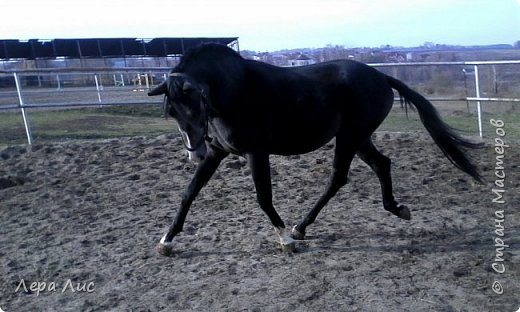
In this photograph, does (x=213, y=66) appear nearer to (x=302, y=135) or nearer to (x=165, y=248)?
(x=302, y=135)

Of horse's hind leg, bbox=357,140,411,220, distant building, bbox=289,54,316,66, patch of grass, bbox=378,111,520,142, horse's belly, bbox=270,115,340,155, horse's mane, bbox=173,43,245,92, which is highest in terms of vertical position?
horse's mane, bbox=173,43,245,92

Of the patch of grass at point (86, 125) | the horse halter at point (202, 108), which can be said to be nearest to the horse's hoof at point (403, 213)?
the horse halter at point (202, 108)

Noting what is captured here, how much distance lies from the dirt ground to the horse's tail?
0.47 m

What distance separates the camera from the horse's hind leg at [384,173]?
4.24 metres

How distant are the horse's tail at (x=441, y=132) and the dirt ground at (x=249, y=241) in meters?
0.47

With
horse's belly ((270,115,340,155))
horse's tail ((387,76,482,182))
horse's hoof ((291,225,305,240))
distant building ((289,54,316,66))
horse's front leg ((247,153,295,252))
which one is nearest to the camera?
horse's front leg ((247,153,295,252))

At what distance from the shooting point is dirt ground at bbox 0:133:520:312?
3064 millimetres

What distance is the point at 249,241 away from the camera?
3994mm

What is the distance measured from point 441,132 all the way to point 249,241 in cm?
193

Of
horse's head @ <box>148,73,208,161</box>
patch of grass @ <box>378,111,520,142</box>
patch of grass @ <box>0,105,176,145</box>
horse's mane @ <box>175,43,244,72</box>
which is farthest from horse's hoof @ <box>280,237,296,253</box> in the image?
patch of grass @ <box>0,105,176,145</box>

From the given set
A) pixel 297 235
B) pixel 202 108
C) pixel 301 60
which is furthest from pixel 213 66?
pixel 301 60

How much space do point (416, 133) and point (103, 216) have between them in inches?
201

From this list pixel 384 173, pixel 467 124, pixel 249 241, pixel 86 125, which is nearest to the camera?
pixel 249 241

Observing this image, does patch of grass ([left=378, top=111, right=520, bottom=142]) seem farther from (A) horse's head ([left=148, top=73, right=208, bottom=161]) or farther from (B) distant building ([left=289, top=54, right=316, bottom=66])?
(A) horse's head ([left=148, top=73, right=208, bottom=161])
